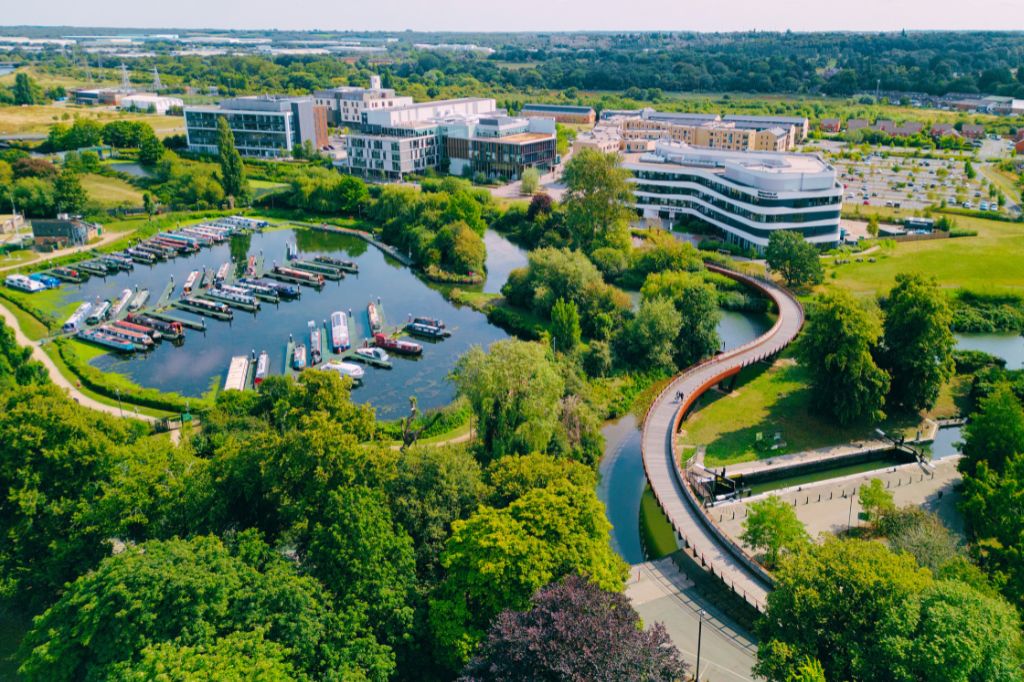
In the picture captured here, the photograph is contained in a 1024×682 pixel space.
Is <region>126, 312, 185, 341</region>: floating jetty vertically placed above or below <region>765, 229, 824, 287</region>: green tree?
below

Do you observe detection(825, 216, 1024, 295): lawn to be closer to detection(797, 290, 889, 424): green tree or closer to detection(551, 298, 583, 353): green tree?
detection(797, 290, 889, 424): green tree

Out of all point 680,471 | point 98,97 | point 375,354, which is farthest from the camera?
point 98,97

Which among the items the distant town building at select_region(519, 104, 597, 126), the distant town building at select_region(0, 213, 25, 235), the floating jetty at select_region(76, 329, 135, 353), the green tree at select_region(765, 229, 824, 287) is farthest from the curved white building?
the distant town building at select_region(0, 213, 25, 235)

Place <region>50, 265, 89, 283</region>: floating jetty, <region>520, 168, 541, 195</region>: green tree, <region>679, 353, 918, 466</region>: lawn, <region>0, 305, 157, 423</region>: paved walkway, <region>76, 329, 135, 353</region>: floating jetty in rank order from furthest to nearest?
<region>520, 168, 541, 195</region>: green tree → <region>50, 265, 89, 283</region>: floating jetty → <region>76, 329, 135, 353</region>: floating jetty → <region>0, 305, 157, 423</region>: paved walkway → <region>679, 353, 918, 466</region>: lawn

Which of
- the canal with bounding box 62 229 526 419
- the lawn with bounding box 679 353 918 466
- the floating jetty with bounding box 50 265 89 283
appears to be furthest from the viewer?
the floating jetty with bounding box 50 265 89 283

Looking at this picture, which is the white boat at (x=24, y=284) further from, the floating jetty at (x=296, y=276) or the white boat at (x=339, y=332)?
the white boat at (x=339, y=332)

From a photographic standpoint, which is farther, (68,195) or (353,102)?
(353,102)

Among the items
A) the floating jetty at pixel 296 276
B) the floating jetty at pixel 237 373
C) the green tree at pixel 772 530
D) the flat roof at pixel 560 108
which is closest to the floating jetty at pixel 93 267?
the floating jetty at pixel 296 276

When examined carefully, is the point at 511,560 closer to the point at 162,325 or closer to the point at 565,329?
the point at 565,329

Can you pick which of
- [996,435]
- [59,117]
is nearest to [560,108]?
[59,117]
